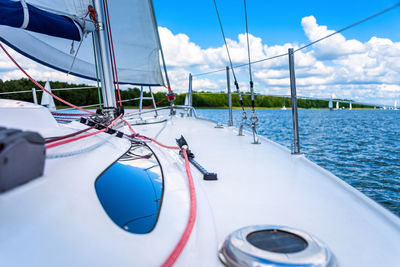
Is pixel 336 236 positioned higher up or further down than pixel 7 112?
further down

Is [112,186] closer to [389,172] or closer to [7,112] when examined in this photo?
[7,112]

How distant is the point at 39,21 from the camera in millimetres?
2033

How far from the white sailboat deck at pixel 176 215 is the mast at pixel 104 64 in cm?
78

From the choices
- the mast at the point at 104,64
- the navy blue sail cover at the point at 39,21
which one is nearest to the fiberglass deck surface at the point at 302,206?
the mast at the point at 104,64

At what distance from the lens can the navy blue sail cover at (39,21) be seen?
1.83m

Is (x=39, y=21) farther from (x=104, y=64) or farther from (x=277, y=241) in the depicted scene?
(x=277, y=241)

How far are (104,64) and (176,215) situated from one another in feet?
6.29

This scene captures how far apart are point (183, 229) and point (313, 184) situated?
0.99 m

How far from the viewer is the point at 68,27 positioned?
2.27 meters

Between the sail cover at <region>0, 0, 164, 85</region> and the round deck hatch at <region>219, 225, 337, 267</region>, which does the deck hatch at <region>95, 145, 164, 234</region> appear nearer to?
the round deck hatch at <region>219, 225, 337, 267</region>

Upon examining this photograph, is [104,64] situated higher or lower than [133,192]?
higher

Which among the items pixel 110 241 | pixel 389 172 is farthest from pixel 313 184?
pixel 389 172

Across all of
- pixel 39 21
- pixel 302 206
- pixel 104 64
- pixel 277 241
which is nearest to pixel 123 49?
pixel 104 64

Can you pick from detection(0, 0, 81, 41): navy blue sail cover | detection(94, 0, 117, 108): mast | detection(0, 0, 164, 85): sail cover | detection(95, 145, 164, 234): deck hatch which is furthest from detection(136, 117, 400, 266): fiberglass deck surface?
detection(0, 0, 164, 85): sail cover
